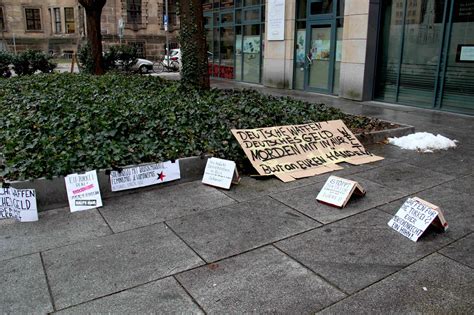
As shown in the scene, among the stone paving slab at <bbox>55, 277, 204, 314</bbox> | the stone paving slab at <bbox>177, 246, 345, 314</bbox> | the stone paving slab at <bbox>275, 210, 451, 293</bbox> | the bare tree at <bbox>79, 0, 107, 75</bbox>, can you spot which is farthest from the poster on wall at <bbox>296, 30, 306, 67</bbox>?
the stone paving slab at <bbox>55, 277, 204, 314</bbox>

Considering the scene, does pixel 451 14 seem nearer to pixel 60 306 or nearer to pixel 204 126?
pixel 204 126

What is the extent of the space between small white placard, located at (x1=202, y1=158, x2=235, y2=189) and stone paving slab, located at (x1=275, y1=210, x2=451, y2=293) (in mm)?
1554

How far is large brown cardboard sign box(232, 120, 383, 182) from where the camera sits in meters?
6.01

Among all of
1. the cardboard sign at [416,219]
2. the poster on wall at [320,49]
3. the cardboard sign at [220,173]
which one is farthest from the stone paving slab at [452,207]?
the poster on wall at [320,49]

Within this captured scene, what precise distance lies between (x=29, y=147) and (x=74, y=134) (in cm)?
64

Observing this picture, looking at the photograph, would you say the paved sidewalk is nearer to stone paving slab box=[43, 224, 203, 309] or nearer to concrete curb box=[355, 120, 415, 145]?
stone paving slab box=[43, 224, 203, 309]

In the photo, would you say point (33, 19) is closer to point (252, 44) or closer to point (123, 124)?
point (252, 44)

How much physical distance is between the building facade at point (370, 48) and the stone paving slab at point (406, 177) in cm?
551

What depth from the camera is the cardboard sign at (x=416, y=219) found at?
13.2 feet

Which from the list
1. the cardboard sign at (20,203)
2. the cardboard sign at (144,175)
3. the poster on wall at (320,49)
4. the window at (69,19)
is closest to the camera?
the cardboard sign at (20,203)

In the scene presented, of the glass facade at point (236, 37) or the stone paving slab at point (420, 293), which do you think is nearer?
the stone paving slab at point (420, 293)

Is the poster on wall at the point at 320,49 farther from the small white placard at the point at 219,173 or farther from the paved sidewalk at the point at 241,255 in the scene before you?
the small white placard at the point at 219,173

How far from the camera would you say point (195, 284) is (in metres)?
3.34

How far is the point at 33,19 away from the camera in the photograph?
148ft
